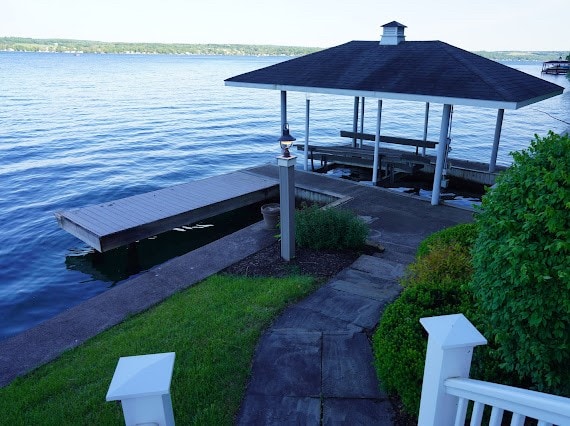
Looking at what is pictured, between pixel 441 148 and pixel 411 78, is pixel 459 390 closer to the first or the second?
pixel 441 148

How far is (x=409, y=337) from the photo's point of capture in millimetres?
3857

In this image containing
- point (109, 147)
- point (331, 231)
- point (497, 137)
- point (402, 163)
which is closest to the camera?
point (331, 231)

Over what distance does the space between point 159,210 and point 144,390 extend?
9154 millimetres

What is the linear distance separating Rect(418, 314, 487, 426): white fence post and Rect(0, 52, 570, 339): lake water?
817 centimetres

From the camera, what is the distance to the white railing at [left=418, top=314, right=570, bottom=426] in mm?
1919

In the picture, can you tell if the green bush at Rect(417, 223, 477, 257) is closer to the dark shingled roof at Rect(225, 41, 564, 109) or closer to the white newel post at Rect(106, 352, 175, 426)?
the dark shingled roof at Rect(225, 41, 564, 109)

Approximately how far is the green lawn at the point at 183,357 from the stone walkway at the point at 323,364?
0.21 m

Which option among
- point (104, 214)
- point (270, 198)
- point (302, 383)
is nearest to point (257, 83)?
point (270, 198)

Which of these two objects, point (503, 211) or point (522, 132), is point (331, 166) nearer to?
point (503, 211)

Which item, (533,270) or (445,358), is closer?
(445,358)

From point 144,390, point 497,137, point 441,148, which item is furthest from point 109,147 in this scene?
point 144,390

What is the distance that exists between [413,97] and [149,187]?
1175 centimetres

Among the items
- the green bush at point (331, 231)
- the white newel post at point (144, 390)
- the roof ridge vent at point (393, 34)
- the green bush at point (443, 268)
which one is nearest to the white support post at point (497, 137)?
the roof ridge vent at point (393, 34)

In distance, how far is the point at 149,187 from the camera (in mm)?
18016
